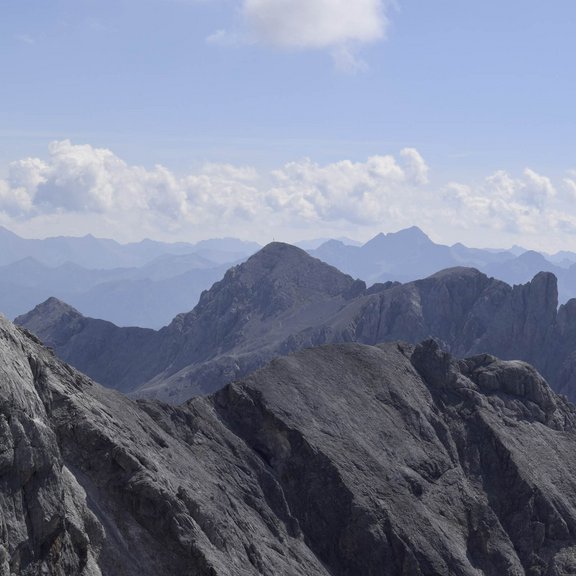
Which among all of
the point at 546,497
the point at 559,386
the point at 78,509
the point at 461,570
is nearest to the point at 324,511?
the point at 461,570

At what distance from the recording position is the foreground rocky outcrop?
43.9 meters

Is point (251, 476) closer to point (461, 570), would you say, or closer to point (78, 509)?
point (461, 570)

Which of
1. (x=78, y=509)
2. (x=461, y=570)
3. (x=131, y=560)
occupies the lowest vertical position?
(x=461, y=570)

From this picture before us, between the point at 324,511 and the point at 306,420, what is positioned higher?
the point at 306,420

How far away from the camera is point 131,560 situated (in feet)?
167

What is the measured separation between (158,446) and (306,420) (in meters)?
17.9

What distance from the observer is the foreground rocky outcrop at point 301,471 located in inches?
1727

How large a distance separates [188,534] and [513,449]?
40.4 metres

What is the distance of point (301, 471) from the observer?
2980 inches

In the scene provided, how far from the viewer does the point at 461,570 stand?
7231 centimetres

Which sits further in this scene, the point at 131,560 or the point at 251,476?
the point at 251,476

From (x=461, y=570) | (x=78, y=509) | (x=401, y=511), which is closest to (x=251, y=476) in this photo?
(x=401, y=511)

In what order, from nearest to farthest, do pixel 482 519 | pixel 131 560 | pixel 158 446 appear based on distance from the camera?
pixel 131 560 < pixel 158 446 < pixel 482 519

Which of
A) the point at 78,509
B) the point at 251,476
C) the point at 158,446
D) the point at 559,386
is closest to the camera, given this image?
the point at 78,509
